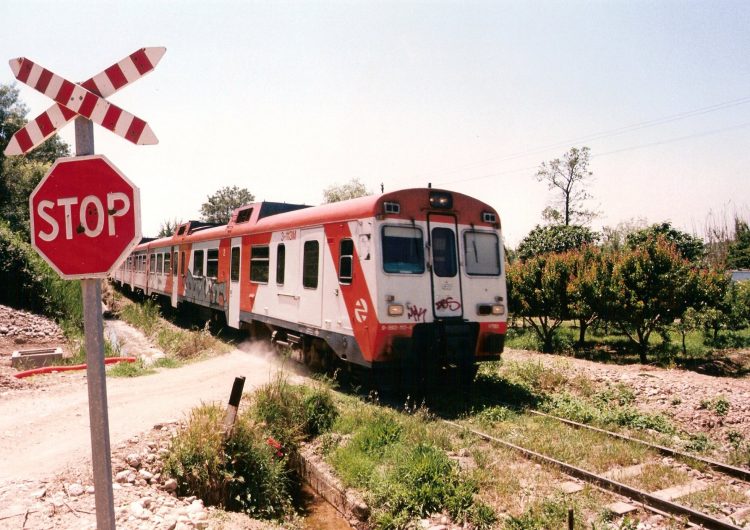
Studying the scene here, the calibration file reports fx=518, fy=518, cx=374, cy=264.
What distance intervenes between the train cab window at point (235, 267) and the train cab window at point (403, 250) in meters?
5.99

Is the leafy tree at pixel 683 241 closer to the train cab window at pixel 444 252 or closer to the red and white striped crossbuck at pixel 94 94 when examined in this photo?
the train cab window at pixel 444 252

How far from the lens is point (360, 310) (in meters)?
8.00

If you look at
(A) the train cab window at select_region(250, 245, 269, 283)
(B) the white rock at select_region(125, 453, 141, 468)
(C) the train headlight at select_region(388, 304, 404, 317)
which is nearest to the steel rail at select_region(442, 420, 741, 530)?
(C) the train headlight at select_region(388, 304, 404, 317)

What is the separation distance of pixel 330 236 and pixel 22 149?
600 centimetres

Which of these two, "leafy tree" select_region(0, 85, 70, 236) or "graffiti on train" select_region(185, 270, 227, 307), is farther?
"leafy tree" select_region(0, 85, 70, 236)

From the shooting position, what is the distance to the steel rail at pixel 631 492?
4440 millimetres

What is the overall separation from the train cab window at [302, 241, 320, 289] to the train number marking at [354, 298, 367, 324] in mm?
1359

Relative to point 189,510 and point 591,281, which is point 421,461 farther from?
point 591,281

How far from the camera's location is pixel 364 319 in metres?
7.89

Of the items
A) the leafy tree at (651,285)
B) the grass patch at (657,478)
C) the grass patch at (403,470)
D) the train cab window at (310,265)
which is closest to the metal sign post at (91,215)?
the grass patch at (403,470)

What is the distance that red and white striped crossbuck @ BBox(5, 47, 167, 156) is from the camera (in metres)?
2.70

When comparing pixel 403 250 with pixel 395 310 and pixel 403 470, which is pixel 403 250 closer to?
pixel 395 310

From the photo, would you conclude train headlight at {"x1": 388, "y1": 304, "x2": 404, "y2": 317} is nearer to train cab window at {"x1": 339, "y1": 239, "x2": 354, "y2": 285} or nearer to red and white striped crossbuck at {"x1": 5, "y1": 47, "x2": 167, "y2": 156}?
train cab window at {"x1": 339, "y1": 239, "x2": 354, "y2": 285}

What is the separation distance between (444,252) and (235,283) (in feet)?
20.9
